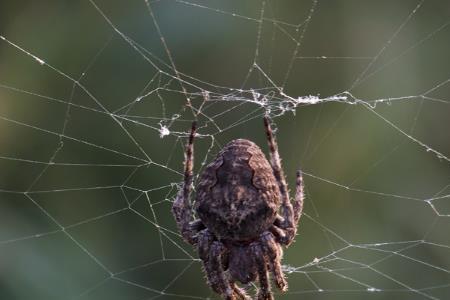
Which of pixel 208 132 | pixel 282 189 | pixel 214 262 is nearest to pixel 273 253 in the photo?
pixel 214 262

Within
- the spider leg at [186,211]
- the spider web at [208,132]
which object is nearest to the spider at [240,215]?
the spider leg at [186,211]

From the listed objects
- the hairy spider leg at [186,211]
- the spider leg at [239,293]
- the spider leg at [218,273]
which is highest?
the hairy spider leg at [186,211]

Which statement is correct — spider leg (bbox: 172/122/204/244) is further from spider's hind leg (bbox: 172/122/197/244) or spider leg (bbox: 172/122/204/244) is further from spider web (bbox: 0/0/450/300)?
spider web (bbox: 0/0/450/300)

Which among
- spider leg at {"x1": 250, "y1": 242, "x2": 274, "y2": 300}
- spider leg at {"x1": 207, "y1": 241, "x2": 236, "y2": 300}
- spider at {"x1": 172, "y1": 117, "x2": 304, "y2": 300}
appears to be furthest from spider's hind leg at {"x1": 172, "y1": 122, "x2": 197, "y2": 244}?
spider leg at {"x1": 250, "y1": 242, "x2": 274, "y2": 300}

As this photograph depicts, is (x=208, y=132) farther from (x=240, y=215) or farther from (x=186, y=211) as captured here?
(x=240, y=215)

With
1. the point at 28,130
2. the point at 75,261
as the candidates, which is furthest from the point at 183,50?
the point at 75,261

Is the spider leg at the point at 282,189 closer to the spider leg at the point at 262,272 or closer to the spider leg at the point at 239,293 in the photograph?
the spider leg at the point at 262,272
